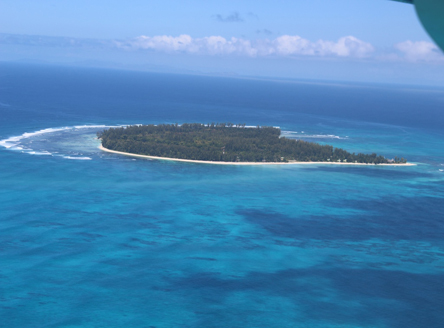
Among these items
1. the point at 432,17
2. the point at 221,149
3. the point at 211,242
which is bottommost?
the point at 211,242

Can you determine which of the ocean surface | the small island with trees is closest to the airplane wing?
the ocean surface

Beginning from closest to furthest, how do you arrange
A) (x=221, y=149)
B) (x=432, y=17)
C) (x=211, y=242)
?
(x=432, y=17)
(x=211, y=242)
(x=221, y=149)

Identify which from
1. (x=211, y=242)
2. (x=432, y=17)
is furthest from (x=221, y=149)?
(x=432, y=17)

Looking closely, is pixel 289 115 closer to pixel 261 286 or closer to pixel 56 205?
pixel 56 205

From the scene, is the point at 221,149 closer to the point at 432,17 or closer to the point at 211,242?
the point at 211,242

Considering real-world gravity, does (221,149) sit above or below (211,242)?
above

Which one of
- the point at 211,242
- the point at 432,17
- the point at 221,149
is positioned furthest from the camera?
the point at 221,149

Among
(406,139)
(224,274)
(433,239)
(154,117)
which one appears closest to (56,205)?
(224,274)
